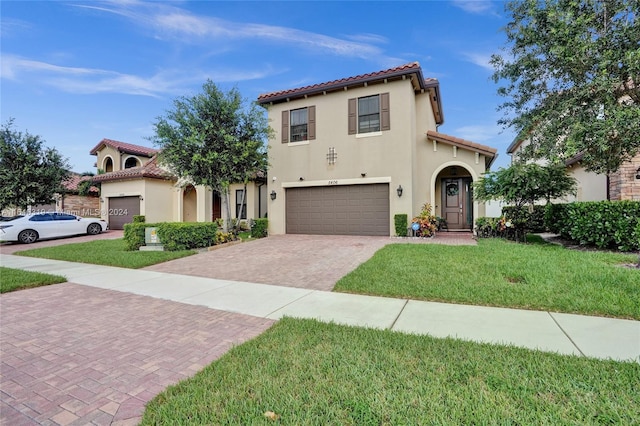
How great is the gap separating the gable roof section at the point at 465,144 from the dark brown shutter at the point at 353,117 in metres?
3.34

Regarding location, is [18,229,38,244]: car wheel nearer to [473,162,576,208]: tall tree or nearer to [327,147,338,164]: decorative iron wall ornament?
[327,147,338,164]: decorative iron wall ornament

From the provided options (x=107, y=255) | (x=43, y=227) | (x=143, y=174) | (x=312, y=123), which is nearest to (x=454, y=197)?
(x=312, y=123)

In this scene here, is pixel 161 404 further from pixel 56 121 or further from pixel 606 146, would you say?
pixel 56 121

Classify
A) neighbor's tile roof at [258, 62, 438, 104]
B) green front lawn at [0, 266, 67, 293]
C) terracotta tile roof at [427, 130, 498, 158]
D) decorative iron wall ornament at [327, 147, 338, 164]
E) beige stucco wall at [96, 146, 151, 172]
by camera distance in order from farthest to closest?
1. beige stucco wall at [96, 146, 151, 172]
2. decorative iron wall ornament at [327, 147, 338, 164]
3. terracotta tile roof at [427, 130, 498, 158]
4. neighbor's tile roof at [258, 62, 438, 104]
5. green front lawn at [0, 266, 67, 293]

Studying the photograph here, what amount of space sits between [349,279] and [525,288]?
2.98 meters

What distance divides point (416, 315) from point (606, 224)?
293 inches

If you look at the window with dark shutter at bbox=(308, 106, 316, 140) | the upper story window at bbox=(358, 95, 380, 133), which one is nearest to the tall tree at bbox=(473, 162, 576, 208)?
the upper story window at bbox=(358, 95, 380, 133)

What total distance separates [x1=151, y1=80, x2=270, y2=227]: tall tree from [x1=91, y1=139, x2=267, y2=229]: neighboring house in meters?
4.58

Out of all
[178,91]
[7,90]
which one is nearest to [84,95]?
[7,90]

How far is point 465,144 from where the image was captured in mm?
12734

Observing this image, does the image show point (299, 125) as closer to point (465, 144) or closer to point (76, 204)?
point (465, 144)

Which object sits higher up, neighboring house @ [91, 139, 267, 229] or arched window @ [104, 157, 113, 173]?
arched window @ [104, 157, 113, 173]

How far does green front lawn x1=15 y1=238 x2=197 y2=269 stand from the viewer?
8.44 metres

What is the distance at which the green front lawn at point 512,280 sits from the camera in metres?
4.35
